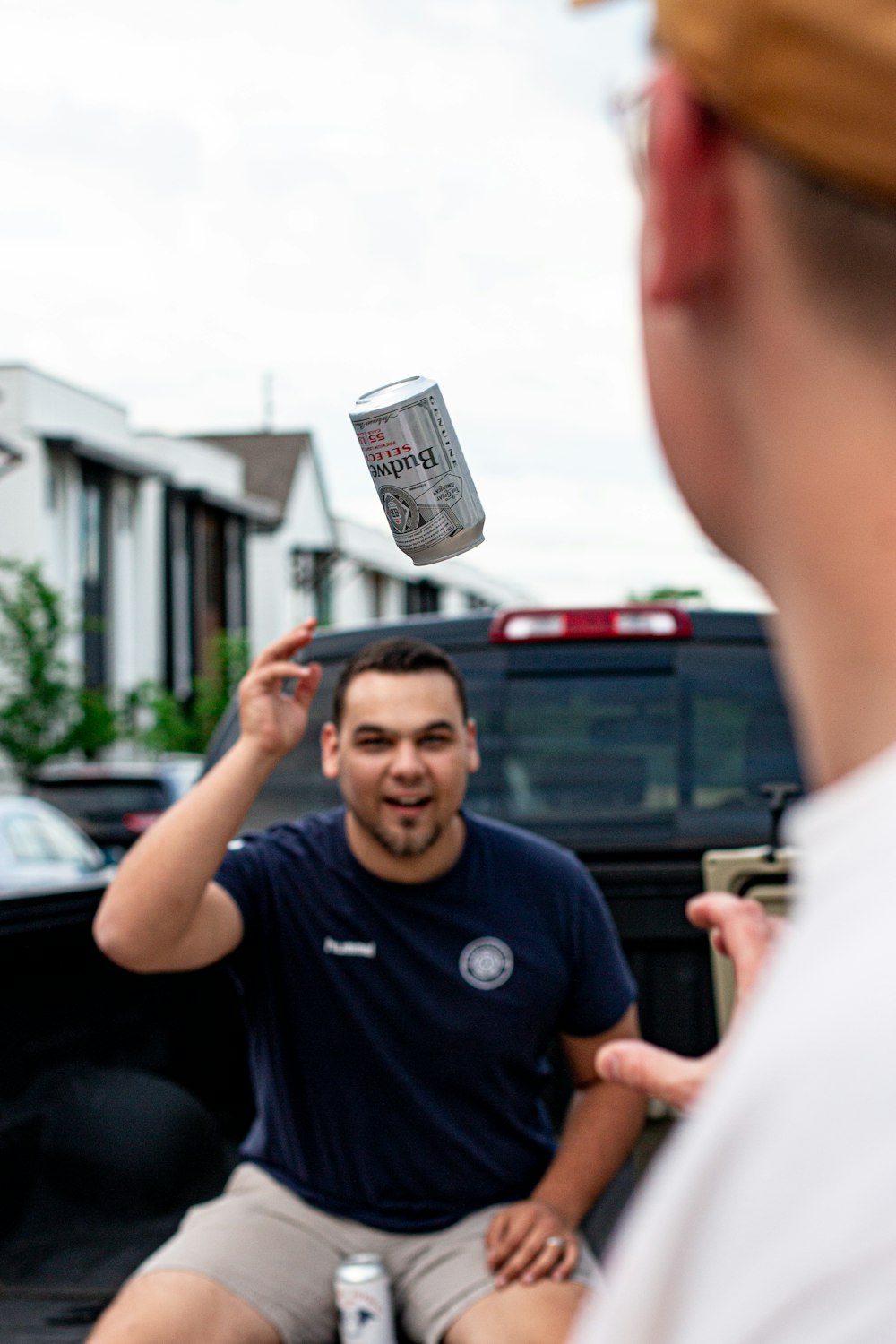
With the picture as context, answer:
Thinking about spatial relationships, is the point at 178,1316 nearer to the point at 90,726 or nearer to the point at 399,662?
the point at 399,662

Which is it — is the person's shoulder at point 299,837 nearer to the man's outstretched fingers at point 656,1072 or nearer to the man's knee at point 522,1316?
the man's knee at point 522,1316

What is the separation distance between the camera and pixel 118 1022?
3.14 metres

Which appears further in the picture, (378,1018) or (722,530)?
(378,1018)

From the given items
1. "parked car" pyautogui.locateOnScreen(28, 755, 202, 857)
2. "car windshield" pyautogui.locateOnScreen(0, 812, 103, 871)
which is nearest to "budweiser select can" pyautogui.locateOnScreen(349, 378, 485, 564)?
"car windshield" pyautogui.locateOnScreen(0, 812, 103, 871)

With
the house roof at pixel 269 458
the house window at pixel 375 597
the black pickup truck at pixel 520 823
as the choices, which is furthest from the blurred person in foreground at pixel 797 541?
the house roof at pixel 269 458

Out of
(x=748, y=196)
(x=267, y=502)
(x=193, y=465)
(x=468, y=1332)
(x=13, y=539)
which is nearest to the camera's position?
(x=748, y=196)

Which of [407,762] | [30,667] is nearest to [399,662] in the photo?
[407,762]

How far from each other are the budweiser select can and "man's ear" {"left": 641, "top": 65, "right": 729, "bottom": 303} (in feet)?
2.53

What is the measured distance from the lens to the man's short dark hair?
3324 mm

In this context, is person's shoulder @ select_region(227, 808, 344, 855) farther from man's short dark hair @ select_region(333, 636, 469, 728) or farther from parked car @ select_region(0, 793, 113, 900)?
parked car @ select_region(0, 793, 113, 900)

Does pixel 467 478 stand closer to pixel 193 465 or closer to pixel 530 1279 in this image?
pixel 530 1279

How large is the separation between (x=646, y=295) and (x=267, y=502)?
1673 inches

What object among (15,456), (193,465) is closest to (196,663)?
(193,465)

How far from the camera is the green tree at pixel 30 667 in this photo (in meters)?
26.8
